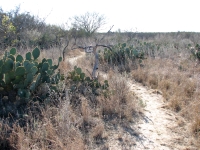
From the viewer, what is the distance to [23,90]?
2.52 meters

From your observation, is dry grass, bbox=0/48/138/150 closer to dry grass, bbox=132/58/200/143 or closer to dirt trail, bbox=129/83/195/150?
dirt trail, bbox=129/83/195/150

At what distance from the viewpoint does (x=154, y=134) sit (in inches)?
92.0

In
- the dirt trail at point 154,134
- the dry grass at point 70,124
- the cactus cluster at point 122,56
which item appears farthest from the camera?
the cactus cluster at point 122,56

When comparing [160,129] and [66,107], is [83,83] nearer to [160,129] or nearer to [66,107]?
[66,107]

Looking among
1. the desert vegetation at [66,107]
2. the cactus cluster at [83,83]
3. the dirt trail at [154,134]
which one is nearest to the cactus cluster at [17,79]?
the desert vegetation at [66,107]

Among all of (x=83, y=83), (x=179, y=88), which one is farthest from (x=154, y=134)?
(x=179, y=88)

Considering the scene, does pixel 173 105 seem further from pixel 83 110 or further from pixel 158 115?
pixel 83 110

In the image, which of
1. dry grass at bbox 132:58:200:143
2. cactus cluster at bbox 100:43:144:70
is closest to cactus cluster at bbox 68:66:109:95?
dry grass at bbox 132:58:200:143

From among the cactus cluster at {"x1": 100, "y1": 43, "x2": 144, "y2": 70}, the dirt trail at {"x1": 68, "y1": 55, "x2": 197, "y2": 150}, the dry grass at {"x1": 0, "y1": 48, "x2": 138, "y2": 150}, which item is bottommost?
the dirt trail at {"x1": 68, "y1": 55, "x2": 197, "y2": 150}

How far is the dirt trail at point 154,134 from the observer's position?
2082 millimetres

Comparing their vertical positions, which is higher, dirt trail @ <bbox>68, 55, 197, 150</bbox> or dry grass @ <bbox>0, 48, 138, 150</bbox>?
dry grass @ <bbox>0, 48, 138, 150</bbox>

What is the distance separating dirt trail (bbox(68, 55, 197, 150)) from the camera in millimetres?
2082

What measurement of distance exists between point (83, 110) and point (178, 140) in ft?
4.74

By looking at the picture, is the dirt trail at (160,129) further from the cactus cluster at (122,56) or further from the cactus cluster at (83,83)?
the cactus cluster at (122,56)
